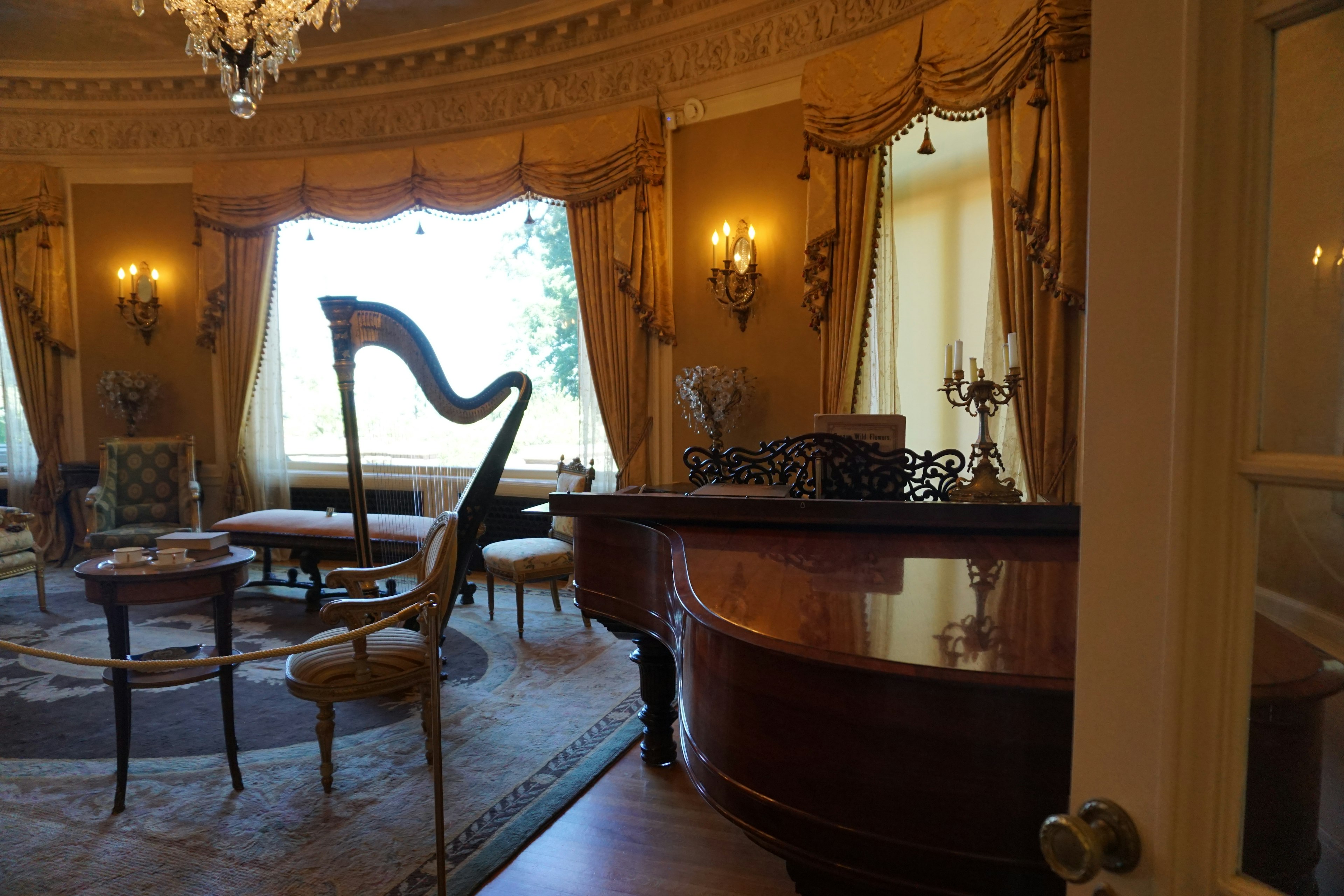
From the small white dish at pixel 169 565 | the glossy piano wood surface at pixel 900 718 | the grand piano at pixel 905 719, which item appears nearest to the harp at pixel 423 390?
the small white dish at pixel 169 565

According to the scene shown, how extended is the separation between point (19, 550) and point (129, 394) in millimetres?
2003

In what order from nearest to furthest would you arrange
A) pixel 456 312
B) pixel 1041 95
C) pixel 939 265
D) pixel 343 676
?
pixel 343 676, pixel 1041 95, pixel 939 265, pixel 456 312

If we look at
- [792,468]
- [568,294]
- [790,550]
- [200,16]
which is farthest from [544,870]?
[568,294]

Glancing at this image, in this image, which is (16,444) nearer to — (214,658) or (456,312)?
(456,312)

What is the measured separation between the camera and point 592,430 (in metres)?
6.04

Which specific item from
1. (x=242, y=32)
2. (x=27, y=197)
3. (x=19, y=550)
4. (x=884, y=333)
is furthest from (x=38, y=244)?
(x=884, y=333)

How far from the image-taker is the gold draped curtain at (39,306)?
6973 mm

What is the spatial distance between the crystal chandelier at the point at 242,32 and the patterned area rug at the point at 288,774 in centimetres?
275

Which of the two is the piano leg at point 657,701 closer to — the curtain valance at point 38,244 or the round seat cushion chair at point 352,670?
the round seat cushion chair at point 352,670

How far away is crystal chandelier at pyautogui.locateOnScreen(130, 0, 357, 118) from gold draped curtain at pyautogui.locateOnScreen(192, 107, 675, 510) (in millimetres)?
2016

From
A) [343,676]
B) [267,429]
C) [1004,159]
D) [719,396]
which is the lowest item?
[343,676]

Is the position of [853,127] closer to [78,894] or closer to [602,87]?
[602,87]

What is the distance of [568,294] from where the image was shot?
6348mm

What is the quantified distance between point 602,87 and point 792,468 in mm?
4079
